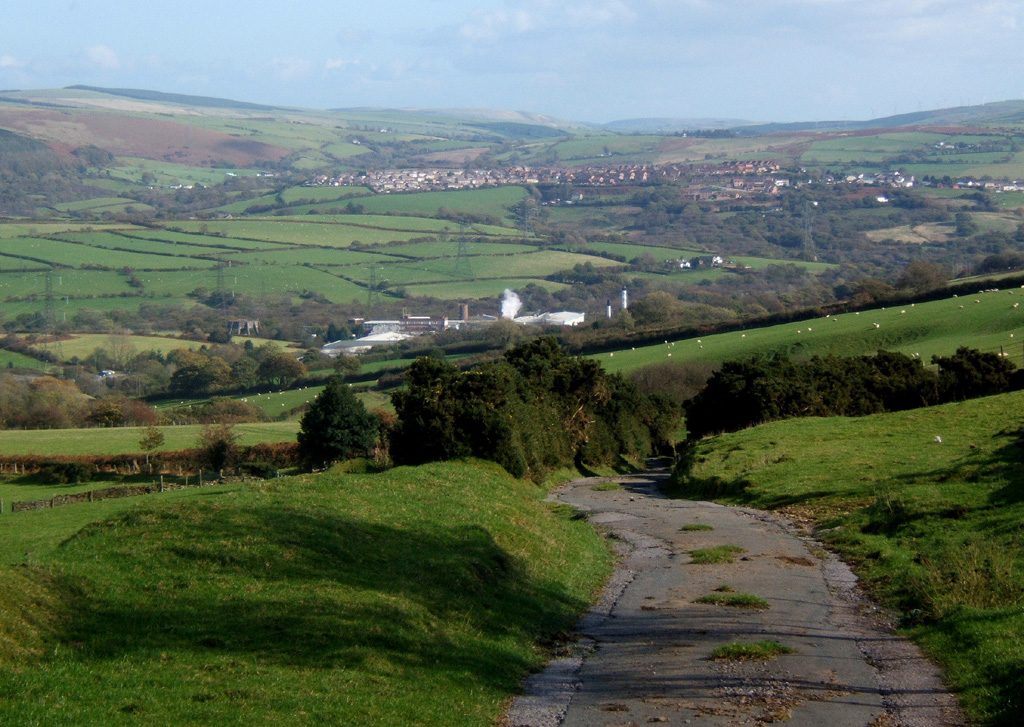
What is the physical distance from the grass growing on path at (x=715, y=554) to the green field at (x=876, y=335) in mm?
43884

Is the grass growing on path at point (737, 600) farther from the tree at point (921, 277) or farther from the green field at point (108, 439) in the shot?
the tree at point (921, 277)

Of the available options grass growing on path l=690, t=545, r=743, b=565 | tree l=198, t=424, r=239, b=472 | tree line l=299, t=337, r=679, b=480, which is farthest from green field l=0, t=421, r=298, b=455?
grass growing on path l=690, t=545, r=743, b=565

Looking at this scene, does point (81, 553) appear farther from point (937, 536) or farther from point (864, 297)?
point (864, 297)

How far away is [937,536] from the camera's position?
1953 centimetres

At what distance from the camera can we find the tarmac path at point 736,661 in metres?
11.3

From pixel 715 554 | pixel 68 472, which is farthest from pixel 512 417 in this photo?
pixel 68 472

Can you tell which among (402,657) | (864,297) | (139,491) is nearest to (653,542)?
(402,657)

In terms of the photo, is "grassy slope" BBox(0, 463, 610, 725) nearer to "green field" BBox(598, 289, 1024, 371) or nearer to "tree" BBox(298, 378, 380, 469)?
"tree" BBox(298, 378, 380, 469)

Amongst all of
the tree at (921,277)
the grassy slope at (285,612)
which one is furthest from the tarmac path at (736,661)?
the tree at (921,277)

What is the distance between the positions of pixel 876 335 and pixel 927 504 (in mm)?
53080

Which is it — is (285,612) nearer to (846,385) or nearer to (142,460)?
(846,385)

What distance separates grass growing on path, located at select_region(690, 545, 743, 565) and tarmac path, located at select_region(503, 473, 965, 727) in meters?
0.19

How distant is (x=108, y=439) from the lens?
6169cm

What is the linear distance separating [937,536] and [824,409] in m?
28.2
